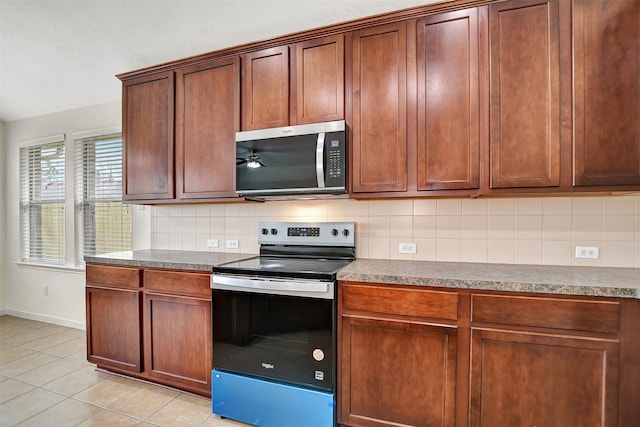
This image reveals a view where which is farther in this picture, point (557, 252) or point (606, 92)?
point (557, 252)

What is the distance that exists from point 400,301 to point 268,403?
991 mm

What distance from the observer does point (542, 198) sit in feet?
6.45

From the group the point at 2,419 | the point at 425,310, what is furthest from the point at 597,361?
the point at 2,419

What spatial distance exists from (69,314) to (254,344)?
3.13m

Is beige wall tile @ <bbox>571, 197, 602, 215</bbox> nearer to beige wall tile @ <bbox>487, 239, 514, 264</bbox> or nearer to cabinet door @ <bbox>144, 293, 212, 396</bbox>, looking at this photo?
beige wall tile @ <bbox>487, 239, 514, 264</bbox>

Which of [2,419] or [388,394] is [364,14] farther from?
[2,419]

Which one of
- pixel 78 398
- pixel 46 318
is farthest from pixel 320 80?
pixel 46 318

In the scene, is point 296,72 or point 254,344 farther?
point 296,72

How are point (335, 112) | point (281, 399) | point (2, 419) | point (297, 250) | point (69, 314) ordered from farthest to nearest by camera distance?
point (69, 314), point (297, 250), point (335, 112), point (2, 419), point (281, 399)

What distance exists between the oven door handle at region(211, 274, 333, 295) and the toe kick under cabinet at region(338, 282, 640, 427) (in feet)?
0.49

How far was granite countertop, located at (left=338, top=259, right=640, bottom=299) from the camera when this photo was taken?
1.36 metres

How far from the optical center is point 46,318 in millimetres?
3730

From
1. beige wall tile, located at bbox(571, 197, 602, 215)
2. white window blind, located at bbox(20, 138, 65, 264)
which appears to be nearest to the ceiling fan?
beige wall tile, located at bbox(571, 197, 602, 215)

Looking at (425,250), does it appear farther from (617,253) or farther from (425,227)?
(617,253)
